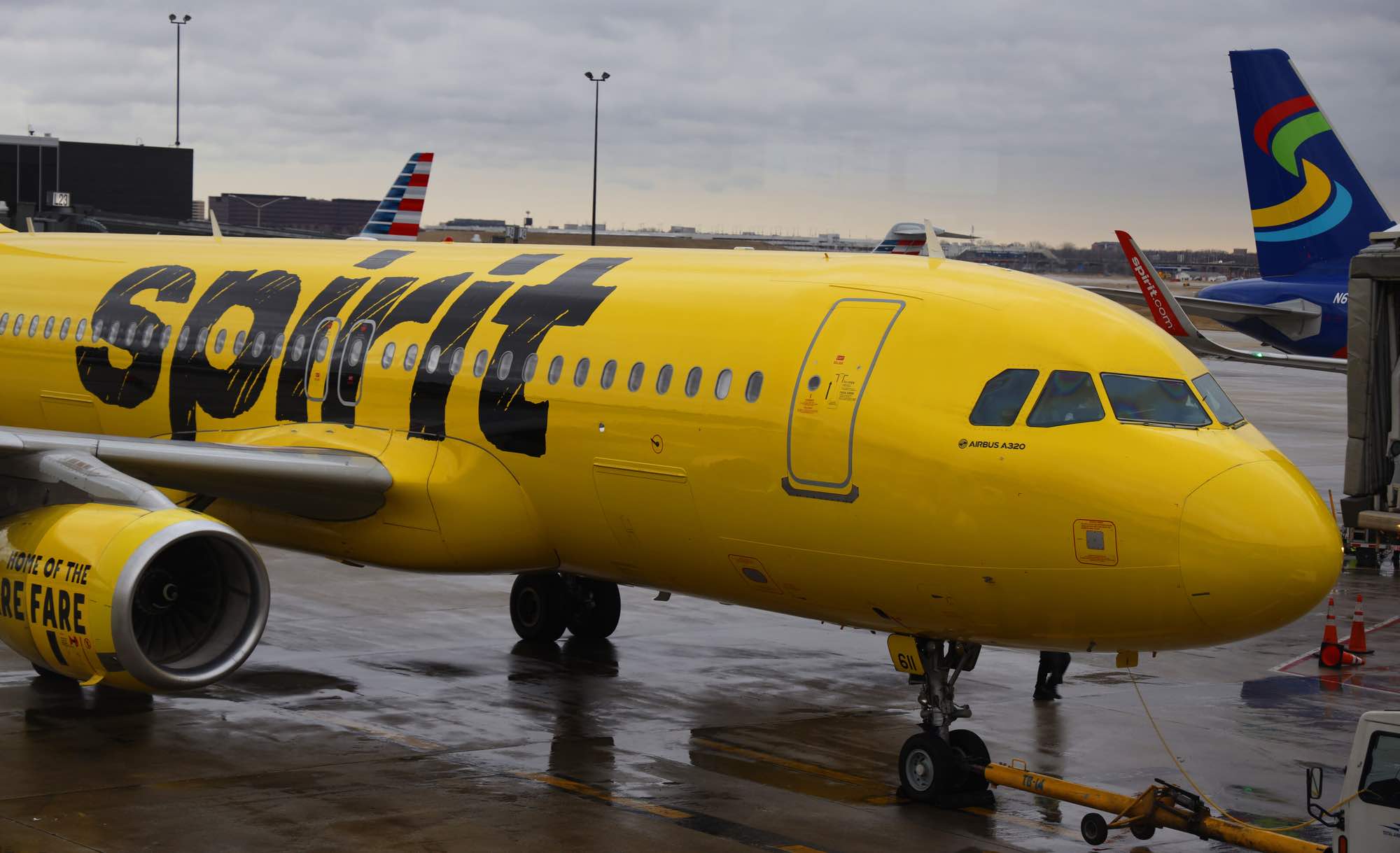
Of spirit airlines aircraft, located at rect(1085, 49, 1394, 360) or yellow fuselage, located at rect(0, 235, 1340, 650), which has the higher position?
spirit airlines aircraft, located at rect(1085, 49, 1394, 360)

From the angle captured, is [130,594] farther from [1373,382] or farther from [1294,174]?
[1294,174]

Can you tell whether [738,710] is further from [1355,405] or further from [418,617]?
[1355,405]

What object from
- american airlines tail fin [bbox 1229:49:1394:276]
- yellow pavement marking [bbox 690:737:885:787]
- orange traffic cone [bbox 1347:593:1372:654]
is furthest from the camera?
american airlines tail fin [bbox 1229:49:1394:276]

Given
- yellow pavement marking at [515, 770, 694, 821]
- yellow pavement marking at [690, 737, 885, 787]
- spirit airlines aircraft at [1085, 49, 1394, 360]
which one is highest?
spirit airlines aircraft at [1085, 49, 1394, 360]

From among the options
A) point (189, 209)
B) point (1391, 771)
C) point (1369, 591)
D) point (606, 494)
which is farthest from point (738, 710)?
point (189, 209)

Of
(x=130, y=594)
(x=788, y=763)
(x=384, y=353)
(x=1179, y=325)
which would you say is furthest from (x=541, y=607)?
(x=1179, y=325)

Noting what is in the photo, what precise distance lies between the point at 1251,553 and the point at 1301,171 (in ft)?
73.3

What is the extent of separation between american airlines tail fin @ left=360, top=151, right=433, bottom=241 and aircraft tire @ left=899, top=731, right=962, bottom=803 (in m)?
37.2

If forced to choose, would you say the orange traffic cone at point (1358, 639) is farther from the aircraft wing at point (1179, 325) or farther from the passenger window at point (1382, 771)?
the passenger window at point (1382, 771)

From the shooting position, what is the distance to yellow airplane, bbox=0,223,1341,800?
35.4ft

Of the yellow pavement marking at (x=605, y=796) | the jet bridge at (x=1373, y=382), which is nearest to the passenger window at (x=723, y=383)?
the yellow pavement marking at (x=605, y=796)

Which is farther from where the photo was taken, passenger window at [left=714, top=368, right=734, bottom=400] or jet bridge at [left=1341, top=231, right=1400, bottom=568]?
jet bridge at [left=1341, top=231, right=1400, bottom=568]

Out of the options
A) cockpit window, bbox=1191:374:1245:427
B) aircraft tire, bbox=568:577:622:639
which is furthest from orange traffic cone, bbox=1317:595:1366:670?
aircraft tire, bbox=568:577:622:639

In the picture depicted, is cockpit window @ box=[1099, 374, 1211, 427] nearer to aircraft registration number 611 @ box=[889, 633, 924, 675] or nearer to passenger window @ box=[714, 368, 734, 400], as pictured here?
aircraft registration number 611 @ box=[889, 633, 924, 675]
